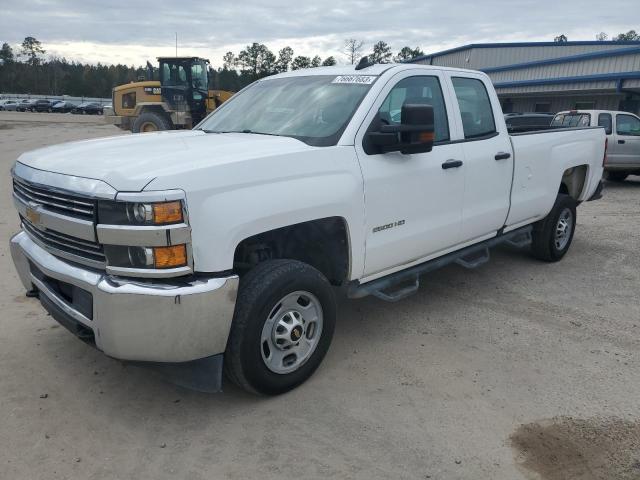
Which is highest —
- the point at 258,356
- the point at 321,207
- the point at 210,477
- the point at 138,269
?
the point at 321,207

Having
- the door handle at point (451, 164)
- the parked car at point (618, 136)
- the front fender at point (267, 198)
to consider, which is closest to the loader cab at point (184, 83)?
the parked car at point (618, 136)

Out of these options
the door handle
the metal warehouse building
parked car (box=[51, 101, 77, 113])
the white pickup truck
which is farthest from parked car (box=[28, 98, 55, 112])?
the door handle

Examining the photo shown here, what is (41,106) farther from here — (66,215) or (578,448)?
(578,448)

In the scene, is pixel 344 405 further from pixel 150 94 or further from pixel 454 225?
pixel 150 94

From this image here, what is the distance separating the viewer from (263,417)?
3.25 m

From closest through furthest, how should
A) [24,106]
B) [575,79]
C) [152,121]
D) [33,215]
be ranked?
[33,215]
[152,121]
[575,79]
[24,106]

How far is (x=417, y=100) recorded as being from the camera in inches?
171

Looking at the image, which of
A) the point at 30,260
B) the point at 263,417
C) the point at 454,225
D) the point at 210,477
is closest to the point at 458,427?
the point at 263,417

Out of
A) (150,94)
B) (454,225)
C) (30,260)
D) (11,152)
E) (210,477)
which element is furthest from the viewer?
(150,94)

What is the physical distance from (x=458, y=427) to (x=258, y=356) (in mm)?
1240

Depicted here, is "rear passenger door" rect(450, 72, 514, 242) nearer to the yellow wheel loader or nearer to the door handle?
the door handle

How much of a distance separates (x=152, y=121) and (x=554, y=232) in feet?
51.5

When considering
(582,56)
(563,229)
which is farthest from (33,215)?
(582,56)

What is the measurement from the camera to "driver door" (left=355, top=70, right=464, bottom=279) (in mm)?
3736
